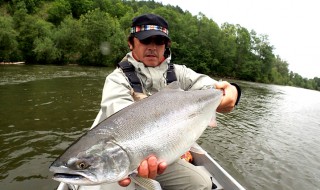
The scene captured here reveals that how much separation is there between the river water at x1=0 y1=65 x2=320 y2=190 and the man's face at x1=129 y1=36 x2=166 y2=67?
4878 mm

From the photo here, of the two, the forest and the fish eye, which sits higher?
the forest

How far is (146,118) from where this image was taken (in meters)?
2.27

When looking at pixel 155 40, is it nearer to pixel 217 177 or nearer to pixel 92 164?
pixel 92 164

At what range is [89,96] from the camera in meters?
18.4

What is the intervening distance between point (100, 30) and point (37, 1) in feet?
138

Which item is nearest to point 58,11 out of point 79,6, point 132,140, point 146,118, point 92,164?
point 79,6

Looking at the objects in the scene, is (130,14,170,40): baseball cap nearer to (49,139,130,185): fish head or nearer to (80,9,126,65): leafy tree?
(49,139,130,185): fish head

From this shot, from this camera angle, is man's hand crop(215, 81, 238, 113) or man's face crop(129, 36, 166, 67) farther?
man's face crop(129, 36, 166, 67)

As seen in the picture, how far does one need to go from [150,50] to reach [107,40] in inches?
1999

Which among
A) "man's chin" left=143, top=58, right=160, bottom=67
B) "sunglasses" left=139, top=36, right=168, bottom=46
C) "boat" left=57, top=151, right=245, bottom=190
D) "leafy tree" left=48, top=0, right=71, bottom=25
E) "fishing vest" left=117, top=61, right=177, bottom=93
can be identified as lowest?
"boat" left=57, top=151, right=245, bottom=190

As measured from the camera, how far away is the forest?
40.9 meters

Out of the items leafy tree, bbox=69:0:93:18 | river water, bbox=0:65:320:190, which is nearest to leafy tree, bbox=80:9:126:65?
river water, bbox=0:65:320:190

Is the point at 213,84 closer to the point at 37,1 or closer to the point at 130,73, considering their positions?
the point at 130,73

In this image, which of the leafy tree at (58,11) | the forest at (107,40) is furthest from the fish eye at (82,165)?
the leafy tree at (58,11)
